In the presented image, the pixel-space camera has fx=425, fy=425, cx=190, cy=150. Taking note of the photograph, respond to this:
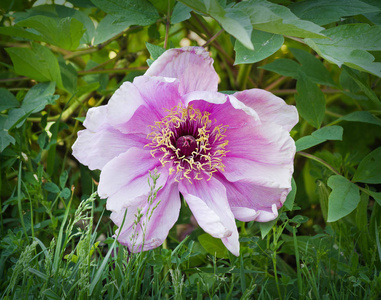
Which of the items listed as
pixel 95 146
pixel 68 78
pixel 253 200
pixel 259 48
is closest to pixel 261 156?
pixel 253 200

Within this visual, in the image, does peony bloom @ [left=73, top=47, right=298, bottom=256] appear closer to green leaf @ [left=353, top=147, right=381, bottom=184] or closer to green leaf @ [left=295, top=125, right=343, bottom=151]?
green leaf @ [left=295, top=125, right=343, bottom=151]

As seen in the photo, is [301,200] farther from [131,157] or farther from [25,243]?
[25,243]

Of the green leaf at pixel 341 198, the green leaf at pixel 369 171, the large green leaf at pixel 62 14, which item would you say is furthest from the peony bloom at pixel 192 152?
the large green leaf at pixel 62 14

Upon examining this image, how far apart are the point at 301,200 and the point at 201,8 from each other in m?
0.69

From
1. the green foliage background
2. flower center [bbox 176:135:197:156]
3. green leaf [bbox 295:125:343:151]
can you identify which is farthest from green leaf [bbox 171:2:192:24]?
green leaf [bbox 295:125:343:151]

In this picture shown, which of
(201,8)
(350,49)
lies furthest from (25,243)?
(350,49)

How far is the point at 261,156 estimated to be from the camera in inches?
29.0

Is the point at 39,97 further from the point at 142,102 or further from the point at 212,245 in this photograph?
the point at 212,245

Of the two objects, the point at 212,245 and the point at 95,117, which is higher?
the point at 95,117

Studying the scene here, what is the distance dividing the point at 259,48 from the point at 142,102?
22 centimetres

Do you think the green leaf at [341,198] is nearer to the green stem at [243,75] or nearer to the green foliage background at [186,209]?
the green foliage background at [186,209]

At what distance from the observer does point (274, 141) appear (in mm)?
709

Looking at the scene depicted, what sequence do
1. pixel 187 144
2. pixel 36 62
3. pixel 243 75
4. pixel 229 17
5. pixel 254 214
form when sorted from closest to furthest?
pixel 229 17, pixel 254 214, pixel 187 144, pixel 36 62, pixel 243 75

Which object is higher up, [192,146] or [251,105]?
[251,105]
